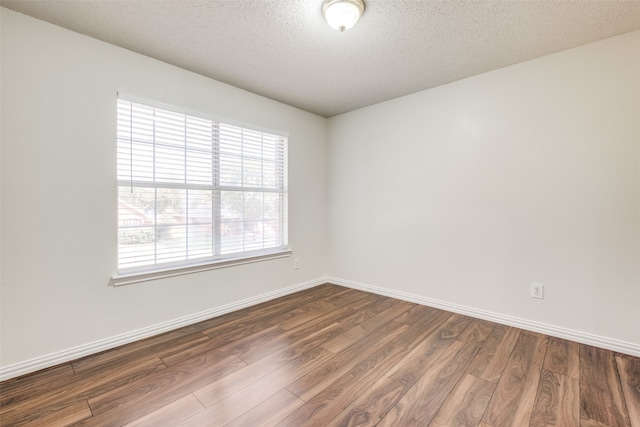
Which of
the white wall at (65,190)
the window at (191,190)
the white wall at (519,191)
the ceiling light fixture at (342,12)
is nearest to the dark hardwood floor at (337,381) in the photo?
the white wall at (65,190)

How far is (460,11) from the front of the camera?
184 cm

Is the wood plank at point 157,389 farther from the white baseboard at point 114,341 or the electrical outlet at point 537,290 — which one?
the electrical outlet at point 537,290

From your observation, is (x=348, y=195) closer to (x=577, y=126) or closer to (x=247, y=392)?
(x=577, y=126)

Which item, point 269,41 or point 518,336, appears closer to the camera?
point 269,41

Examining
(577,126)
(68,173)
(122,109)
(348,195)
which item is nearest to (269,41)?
(122,109)

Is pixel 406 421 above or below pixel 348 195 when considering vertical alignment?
below

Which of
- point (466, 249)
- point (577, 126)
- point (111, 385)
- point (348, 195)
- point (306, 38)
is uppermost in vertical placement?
point (306, 38)

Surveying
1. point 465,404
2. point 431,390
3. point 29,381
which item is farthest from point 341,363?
point 29,381

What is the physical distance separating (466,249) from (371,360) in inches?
61.2

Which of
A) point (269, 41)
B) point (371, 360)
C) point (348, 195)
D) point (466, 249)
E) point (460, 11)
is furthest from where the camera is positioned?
point (348, 195)

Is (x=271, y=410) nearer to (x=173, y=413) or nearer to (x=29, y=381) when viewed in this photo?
(x=173, y=413)

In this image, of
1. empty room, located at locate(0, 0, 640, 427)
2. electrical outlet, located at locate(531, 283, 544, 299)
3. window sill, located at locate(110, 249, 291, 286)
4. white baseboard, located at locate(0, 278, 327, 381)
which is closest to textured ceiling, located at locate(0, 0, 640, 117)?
empty room, located at locate(0, 0, 640, 427)

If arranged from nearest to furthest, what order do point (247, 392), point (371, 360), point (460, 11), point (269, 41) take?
point (247, 392)
point (460, 11)
point (371, 360)
point (269, 41)

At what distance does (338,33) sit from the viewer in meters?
2.07
